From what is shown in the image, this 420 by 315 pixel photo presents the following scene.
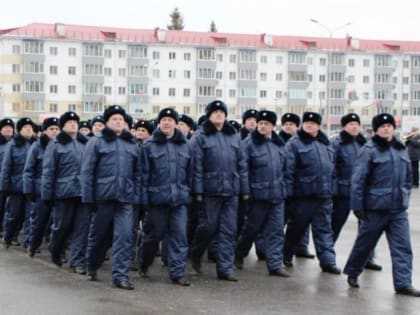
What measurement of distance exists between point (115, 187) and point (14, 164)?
434 centimetres

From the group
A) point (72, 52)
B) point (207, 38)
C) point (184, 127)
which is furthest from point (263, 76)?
point (184, 127)

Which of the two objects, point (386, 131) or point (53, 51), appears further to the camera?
point (53, 51)

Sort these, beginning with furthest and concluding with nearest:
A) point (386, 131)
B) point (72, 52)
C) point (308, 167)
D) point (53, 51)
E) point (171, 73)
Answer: point (171, 73)
point (72, 52)
point (53, 51)
point (308, 167)
point (386, 131)

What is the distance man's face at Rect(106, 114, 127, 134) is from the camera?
10.0 m

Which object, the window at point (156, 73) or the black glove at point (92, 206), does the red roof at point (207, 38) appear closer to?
the window at point (156, 73)

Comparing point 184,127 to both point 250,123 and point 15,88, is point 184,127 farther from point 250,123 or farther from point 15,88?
point 15,88

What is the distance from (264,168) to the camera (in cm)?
1095

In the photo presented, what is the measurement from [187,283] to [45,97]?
312ft

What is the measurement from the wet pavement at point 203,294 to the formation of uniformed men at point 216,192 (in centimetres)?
23

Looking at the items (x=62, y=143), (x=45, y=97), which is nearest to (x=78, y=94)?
(x=45, y=97)

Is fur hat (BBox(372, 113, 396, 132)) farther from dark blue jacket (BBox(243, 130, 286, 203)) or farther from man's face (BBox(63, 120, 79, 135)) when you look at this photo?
man's face (BBox(63, 120, 79, 135))

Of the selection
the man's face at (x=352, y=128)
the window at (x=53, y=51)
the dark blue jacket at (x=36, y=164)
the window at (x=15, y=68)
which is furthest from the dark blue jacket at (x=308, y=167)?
the window at (x=15, y=68)

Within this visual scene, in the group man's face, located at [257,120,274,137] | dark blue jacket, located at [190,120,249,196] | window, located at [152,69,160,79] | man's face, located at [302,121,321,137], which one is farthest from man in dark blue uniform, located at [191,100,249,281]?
window, located at [152,69,160,79]

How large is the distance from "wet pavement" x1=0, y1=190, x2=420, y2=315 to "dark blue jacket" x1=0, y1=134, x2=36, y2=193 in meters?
2.08
